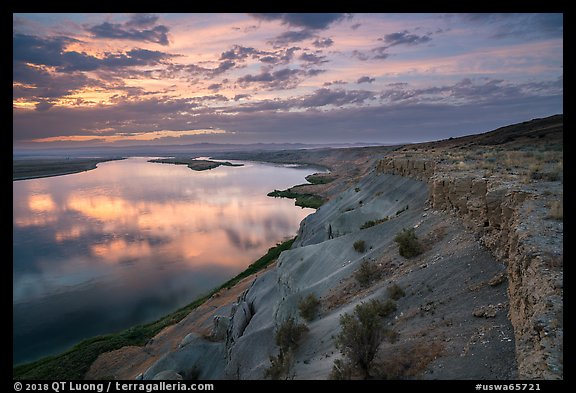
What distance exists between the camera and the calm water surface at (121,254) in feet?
69.9

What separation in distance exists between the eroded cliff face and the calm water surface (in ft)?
67.1

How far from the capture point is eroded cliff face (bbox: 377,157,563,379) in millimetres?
4492

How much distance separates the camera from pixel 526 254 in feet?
19.6

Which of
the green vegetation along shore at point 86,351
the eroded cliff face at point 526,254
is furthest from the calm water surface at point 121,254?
the eroded cliff face at point 526,254

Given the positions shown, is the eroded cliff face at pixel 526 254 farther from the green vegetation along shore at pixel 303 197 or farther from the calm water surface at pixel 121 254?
the green vegetation along shore at pixel 303 197

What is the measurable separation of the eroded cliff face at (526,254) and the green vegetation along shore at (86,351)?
17.9 metres

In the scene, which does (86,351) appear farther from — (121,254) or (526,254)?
(526,254)

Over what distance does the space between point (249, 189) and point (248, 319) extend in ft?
189

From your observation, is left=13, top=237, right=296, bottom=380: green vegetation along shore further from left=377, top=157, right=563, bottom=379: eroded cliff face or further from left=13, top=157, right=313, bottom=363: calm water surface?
left=377, top=157, right=563, bottom=379: eroded cliff face

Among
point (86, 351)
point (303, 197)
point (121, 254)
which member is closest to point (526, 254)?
point (86, 351)

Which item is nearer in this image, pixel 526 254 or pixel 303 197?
pixel 526 254

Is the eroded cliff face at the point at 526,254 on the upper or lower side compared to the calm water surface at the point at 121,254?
upper

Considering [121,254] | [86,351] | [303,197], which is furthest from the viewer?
[303,197]

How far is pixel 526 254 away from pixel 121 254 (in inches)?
1338
